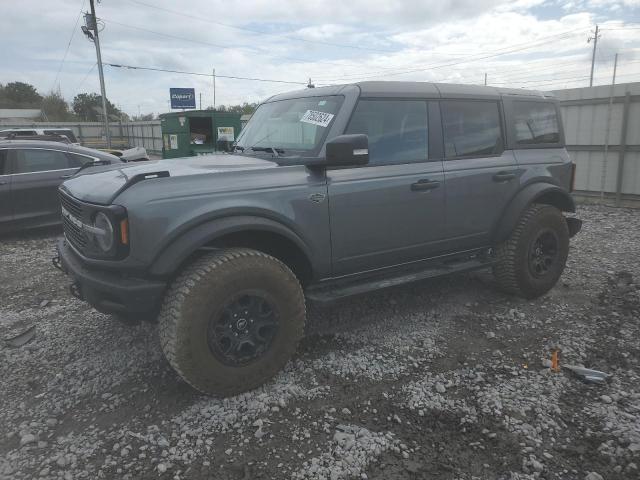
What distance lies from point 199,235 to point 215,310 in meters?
0.46

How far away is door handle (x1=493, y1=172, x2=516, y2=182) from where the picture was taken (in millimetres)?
4336

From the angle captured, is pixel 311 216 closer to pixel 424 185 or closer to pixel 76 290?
pixel 424 185

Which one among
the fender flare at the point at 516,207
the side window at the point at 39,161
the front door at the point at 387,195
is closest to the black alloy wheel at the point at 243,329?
the front door at the point at 387,195

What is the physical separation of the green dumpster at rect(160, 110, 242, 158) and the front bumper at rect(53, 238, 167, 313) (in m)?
11.6

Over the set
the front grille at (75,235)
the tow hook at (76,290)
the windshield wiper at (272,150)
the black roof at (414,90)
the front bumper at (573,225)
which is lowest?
the tow hook at (76,290)

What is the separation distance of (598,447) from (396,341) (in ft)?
5.22

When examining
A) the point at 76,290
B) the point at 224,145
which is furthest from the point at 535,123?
the point at 76,290

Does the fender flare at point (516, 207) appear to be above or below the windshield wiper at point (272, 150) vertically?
below

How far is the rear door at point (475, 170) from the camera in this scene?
13.5ft

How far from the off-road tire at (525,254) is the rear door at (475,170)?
29 centimetres

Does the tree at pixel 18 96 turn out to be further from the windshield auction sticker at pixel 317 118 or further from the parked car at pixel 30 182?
the windshield auction sticker at pixel 317 118

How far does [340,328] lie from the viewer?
418 centimetres

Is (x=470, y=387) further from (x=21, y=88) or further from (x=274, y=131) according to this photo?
(x=21, y=88)

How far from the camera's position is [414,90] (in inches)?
159
